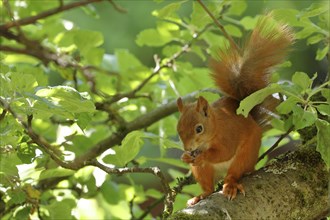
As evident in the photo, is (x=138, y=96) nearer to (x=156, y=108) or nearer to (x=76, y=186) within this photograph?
Answer: (x=156, y=108)

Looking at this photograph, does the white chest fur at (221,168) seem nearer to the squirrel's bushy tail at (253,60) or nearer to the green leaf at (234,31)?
the squirrel's bushy tail at (253,60)

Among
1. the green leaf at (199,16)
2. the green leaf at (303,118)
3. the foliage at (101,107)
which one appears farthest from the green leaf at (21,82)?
the green leaf at (199,16)

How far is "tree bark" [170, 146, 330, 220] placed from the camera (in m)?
1.01

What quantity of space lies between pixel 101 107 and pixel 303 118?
684mm

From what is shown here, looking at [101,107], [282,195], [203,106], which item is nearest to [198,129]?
[203,106]

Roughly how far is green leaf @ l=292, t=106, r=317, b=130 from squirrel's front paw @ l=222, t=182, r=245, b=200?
15 centimetres

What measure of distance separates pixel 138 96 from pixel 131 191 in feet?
0.86

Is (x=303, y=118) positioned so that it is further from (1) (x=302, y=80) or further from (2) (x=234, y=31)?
(2) (x=234, y=31)

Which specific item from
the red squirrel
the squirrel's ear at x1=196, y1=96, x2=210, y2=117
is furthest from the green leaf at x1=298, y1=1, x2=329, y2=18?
the squirrel's ear at x1=196, y1=96, x2=210, y2=117

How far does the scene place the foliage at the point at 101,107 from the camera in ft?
3.60

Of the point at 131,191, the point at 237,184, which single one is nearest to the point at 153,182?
the point at 131,191

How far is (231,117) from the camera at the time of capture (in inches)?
57.6

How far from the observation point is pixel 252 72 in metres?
1.45

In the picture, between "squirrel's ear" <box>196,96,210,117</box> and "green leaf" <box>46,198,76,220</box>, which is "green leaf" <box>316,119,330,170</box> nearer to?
"squirrel's ear" <box>196,96,210,117</box>
